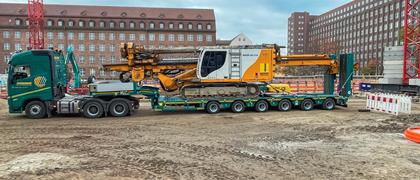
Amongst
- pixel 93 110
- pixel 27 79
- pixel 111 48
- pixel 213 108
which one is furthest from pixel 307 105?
pixel 111 48

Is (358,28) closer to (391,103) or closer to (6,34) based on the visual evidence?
(6,34)

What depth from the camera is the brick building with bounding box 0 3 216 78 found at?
71188 mm

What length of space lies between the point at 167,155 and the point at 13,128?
22.2 ft

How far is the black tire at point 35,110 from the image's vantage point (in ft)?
43.0

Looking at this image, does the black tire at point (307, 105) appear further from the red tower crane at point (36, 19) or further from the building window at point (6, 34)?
the building window at point (6, 34)

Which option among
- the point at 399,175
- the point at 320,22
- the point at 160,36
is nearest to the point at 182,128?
the point at 399,175

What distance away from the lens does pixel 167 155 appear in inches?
287

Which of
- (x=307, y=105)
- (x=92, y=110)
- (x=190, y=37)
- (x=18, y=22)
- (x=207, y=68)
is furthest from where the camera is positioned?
(x=190, y=37)

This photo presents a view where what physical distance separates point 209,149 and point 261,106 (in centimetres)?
737

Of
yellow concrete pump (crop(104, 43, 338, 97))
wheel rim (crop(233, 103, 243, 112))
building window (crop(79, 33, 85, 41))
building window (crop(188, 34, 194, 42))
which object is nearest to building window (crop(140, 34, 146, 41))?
building window (crop(188, 34, 194, 42))

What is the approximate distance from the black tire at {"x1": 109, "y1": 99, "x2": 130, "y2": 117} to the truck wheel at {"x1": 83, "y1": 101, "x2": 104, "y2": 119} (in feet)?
1.40

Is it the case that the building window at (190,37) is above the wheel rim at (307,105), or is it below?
above

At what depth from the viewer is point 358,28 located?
114 meters

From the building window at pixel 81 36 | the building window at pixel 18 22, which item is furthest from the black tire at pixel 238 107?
the building window at pixel 18 22
